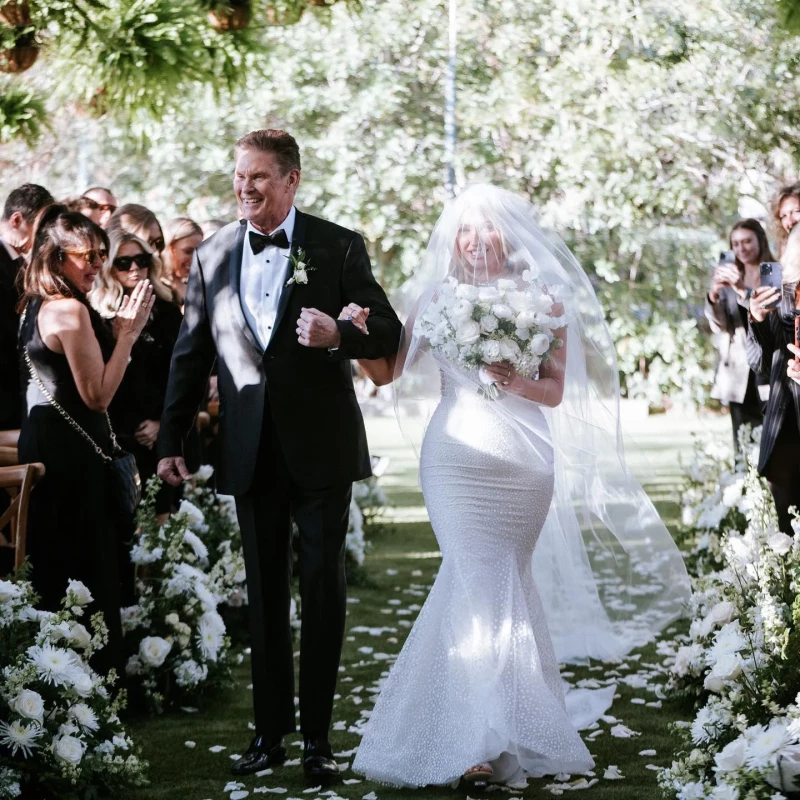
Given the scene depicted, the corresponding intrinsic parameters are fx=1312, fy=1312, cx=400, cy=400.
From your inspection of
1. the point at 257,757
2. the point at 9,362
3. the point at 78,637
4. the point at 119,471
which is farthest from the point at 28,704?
the point at 9,362

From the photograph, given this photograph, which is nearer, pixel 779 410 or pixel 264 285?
pixel 264 285

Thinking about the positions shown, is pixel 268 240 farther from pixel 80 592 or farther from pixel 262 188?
pixel 80 592

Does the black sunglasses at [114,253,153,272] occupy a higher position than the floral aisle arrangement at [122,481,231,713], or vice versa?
the black sunglasses at [114,253,153,272]

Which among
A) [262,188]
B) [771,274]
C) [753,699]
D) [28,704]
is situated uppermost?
[262,188]

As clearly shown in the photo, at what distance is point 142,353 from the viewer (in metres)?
6.66

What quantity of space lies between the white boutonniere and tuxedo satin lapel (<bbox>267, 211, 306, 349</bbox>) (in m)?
0.02

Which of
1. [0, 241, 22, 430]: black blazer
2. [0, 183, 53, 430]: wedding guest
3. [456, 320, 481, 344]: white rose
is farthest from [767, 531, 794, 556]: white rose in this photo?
[0, 241, 22, 430]: black blazer

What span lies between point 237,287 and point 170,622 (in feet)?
6.29

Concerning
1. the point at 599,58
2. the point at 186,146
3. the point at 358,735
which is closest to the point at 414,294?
the point at 358,735

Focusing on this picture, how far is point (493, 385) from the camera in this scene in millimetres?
5039

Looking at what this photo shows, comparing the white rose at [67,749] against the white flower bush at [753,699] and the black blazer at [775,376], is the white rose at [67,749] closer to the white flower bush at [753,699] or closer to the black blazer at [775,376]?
the white flower bush at [753,699]

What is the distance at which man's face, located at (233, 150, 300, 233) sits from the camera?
474cm

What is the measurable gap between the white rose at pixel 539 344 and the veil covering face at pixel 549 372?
0.08 metres

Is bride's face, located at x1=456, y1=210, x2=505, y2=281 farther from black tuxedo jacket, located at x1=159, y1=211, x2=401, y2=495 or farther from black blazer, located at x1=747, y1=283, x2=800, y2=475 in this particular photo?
black blazer, located at x1=747, y1=283, x2=800, y2=475
